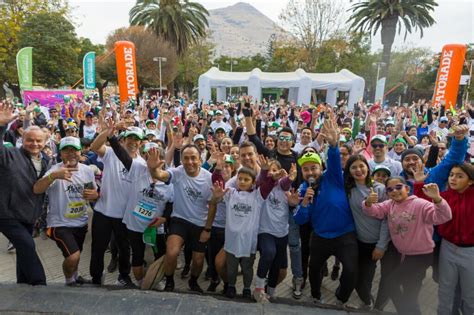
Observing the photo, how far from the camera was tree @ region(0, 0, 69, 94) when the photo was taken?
25891 millimetres

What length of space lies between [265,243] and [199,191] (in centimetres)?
93

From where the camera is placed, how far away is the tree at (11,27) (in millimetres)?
25891

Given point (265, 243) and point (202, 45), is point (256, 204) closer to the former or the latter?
point (265, 243)

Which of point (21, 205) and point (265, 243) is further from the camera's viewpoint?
point (265, 243)

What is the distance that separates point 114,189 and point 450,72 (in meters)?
19.7

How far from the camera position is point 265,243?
129 inches

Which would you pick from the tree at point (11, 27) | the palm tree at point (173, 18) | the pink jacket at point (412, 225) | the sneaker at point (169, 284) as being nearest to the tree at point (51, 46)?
the tree at point (11, 27)

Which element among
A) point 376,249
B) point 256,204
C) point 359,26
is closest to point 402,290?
point 376,249

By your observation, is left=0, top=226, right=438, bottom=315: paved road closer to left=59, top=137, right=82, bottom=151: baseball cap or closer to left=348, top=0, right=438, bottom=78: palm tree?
left=59, top=137, right=82, bottom=151: baseball cap

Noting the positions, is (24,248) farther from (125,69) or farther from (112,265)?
(125,69)

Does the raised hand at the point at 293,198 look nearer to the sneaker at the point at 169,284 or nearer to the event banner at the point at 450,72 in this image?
the sneaker at the point at 169,284

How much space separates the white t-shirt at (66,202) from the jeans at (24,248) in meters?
0.33

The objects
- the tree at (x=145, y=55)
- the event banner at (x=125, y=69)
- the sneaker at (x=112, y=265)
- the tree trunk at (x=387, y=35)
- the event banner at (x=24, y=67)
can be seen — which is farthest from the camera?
the tree at (x=145, y=55)

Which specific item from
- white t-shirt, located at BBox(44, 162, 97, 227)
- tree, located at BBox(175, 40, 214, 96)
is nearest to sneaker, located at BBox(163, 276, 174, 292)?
white t-shirt, located at BBox(44, 162, 97, 227)
